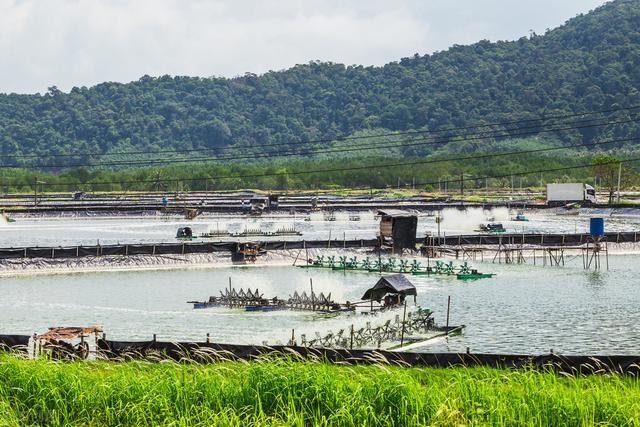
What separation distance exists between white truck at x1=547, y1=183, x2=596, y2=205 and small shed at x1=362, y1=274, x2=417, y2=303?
117 meters

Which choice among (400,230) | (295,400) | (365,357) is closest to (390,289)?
(365,357)

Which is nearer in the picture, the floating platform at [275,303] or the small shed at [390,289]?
the small shed at [390,289]

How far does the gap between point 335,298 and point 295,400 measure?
130 feet

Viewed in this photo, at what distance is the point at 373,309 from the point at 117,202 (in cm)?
13404

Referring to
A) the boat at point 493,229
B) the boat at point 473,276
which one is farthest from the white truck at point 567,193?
the boat at point 473,276

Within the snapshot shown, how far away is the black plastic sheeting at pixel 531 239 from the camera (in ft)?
293

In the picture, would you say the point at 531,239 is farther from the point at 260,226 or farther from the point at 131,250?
the point at 260,226

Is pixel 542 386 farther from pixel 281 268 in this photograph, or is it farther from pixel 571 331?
pixel 281 268

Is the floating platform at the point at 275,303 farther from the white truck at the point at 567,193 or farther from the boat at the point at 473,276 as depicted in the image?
the white truck at the point at 567,193

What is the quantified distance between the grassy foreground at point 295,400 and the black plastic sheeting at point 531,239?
214 ft

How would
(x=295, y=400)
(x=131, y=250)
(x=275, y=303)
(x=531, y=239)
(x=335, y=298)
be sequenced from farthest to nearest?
(x=531, y=239), (x=131, y=250), (x=335, y=298), (x=275, y=303), (x=295, y=400)

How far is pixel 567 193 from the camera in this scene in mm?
166375

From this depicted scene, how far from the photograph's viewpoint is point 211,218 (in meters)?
151

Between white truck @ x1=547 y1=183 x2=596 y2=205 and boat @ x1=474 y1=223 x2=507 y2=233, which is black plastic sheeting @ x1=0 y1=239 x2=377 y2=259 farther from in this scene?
white truck @ x1=547 y1=183 x2=596 y2=205
